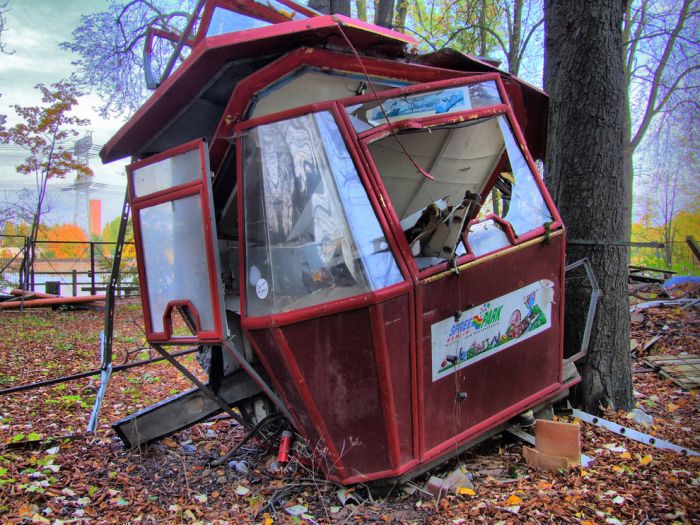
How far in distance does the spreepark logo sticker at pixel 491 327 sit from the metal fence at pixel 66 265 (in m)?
12.0

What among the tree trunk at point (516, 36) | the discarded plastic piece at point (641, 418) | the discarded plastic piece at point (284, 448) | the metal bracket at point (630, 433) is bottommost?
the discarded plastic piece at point (641, 418)

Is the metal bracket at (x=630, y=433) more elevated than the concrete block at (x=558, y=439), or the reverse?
the concrete block at (x=558, y=439)

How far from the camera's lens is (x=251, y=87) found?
342cm

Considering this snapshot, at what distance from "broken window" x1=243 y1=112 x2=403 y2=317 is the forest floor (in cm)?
130

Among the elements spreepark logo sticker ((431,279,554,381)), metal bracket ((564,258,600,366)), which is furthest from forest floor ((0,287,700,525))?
spreepark logo sticker ((431,279,554,381))

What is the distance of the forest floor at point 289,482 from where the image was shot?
10.5ft

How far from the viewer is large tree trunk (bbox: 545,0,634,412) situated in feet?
15.1

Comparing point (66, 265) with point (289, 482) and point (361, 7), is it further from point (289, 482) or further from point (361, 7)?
point (289, 482)

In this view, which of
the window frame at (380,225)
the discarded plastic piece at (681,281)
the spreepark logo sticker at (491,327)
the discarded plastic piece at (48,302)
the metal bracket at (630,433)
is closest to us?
the window frame at (380,225)

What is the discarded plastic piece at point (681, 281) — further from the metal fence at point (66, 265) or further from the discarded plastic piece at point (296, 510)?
the metal fence at point (66, 265)

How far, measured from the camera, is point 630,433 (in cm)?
409

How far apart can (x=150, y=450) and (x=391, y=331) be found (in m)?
2.68

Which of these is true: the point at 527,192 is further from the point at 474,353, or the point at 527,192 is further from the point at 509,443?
the point at 509,443

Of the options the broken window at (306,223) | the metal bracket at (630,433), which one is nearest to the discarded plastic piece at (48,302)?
the broken window at (306,223)
